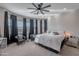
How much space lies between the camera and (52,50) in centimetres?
249

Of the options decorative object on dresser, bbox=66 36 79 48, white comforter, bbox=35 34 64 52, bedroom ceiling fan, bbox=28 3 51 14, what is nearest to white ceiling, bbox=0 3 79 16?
bedroom ceiling fan, bbox=28 3 51 14

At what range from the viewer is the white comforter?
2.54 metres

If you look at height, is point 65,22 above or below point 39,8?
below

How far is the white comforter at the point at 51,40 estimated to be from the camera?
8.34 ft

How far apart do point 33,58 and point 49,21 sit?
3.09 feet

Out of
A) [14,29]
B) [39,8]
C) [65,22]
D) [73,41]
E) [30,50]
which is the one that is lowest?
[30,50]

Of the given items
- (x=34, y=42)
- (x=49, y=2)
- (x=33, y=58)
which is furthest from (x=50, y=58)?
(x=49, y=2)

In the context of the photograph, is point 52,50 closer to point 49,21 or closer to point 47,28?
point 47,28

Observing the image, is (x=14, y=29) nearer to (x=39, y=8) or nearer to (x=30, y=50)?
(x=30, y=50)

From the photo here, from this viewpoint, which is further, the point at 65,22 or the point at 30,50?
the point at 65,22

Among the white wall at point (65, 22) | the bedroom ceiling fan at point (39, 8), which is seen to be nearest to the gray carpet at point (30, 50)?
the white wall at point (65, 22)

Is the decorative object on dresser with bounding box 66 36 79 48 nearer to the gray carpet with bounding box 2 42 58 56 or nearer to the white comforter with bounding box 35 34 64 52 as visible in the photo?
the white comforter with bounding box 35 34 64 52

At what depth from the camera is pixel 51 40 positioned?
8.46ft

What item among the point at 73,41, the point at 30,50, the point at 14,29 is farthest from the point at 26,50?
the point at 73,41
